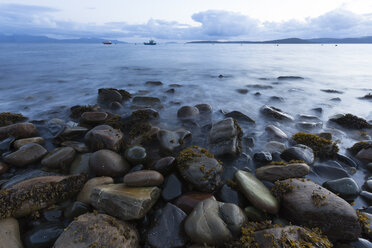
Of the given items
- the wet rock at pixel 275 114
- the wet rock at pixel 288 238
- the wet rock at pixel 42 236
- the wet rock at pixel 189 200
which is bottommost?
the wet rock at pixel 42 236

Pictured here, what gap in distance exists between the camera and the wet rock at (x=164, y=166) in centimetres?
547

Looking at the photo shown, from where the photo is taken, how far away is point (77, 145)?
6660mm

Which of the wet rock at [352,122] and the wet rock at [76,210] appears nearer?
the wet rock at [76,210]

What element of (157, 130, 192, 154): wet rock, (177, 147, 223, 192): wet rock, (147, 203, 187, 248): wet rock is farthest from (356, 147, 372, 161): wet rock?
(147, 203, 187, 248): wet rock

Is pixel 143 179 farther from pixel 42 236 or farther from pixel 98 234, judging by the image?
Result: pixel 42 236

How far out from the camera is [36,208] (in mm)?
4391

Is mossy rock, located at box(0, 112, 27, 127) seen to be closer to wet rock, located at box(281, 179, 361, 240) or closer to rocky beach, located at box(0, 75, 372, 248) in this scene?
rocky beach, located at box(0, 75, 372, 248)

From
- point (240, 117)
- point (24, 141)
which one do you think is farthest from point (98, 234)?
point (240, 117)

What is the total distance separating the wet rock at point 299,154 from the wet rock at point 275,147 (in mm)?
488

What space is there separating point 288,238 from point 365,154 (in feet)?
17.5

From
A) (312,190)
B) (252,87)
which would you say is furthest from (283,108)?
(312,190)

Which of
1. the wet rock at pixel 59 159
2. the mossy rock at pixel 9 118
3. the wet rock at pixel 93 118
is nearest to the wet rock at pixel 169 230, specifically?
the wet rock at pixel 59 159

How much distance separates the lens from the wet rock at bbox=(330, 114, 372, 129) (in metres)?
9.34

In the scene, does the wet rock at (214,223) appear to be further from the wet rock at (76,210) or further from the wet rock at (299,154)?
the wet rock at (299,154)
